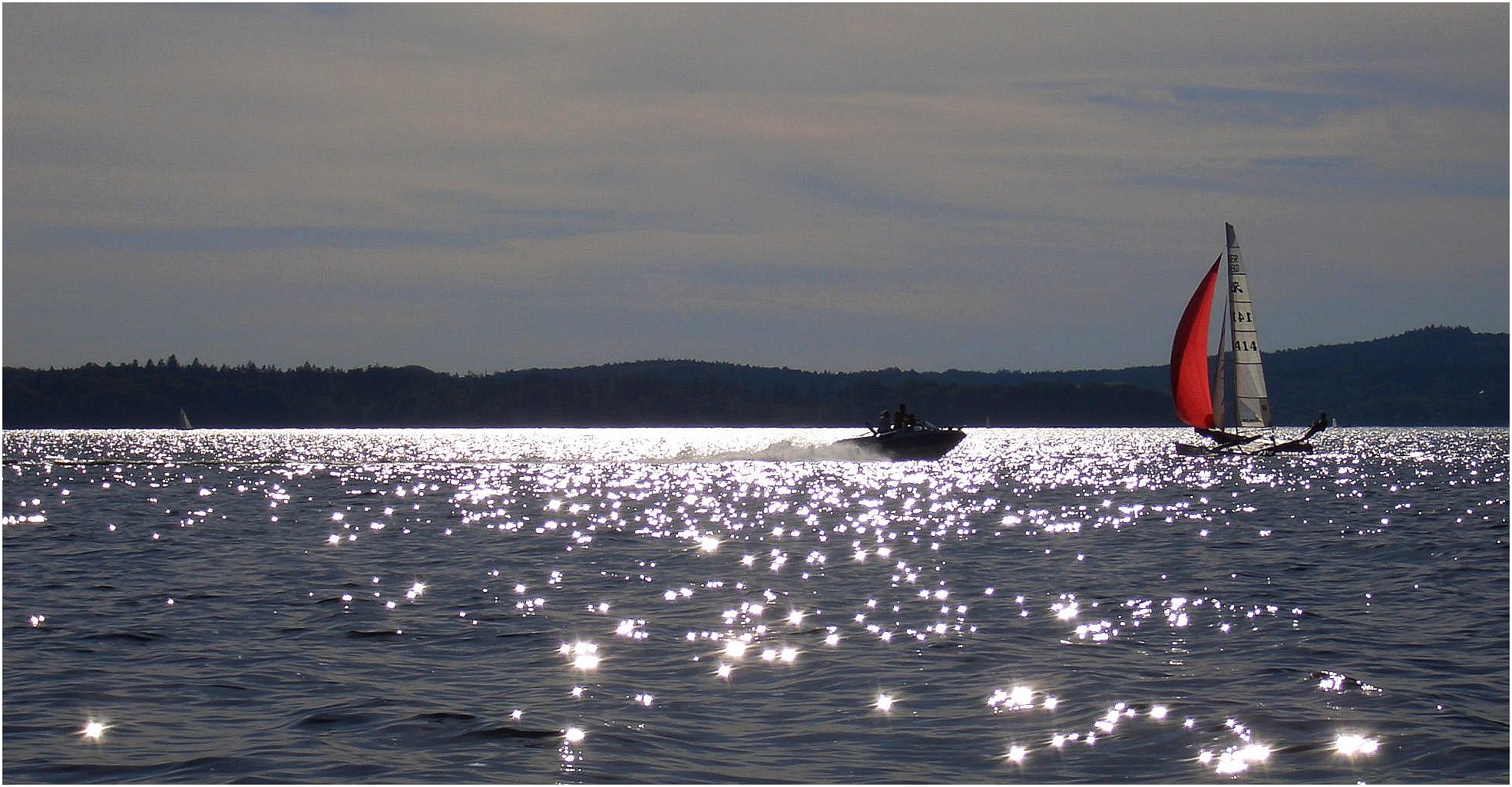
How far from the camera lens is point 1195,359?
291 ft

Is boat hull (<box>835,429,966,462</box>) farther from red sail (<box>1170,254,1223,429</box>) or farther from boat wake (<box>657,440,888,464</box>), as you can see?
red sail (<box>1170,254,1223,429</box>)

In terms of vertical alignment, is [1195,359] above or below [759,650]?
above

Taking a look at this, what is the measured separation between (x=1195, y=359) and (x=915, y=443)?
1781cm

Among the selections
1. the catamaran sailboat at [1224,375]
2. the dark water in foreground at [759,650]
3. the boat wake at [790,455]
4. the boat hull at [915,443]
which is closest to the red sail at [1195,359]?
the catamaran sailboat at [1224,375]

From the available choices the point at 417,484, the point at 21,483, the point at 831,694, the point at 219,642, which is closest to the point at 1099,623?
the point at 831,694

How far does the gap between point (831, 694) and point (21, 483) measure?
57705 mm

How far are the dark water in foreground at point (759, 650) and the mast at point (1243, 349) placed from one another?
5264 centimetres

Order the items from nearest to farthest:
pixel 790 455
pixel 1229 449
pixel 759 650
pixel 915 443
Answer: pixel 759 650
pixel 915 443
pixel 1229 449
pixel 790 455

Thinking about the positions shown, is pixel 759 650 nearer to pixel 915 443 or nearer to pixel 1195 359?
pixel 915 443

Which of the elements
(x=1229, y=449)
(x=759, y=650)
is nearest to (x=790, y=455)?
(x=1229, y=449)

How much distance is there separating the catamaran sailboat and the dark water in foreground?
48.9m

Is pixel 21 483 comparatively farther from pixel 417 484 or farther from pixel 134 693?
pixel 134 693

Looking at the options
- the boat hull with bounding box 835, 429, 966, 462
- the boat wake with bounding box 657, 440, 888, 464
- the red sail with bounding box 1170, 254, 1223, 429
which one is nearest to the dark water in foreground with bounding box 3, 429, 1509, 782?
the boat hull with bounding box 835, 429, 966, 462

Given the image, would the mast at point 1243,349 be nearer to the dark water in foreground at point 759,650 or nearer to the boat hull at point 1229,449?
the boat hull at point 1229,449
